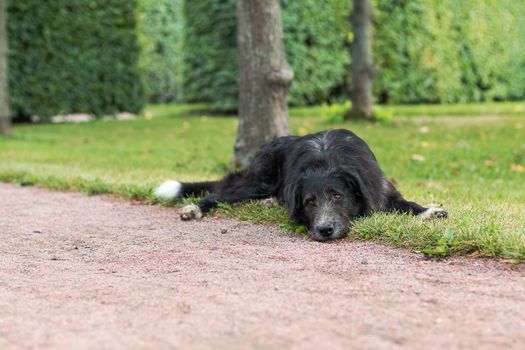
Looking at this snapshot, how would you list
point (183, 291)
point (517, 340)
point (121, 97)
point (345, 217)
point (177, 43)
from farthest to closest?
point (177, 43)
point (121, 97)
point (345, 217)
point (183, 291)
point (517, 340)

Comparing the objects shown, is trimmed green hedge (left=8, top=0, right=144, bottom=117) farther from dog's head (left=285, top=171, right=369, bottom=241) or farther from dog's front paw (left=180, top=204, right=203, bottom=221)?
dog's head (left=285, top=171, right=369, bottom=241)

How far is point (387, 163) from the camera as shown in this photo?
9.45 m

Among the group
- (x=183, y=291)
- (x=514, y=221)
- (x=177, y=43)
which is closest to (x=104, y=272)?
(x=183, y=291)

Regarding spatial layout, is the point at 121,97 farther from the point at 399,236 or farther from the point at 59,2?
the point at 399,236

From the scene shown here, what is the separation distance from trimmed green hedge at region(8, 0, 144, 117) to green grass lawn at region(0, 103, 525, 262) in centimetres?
87

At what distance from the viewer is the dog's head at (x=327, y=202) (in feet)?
16.4

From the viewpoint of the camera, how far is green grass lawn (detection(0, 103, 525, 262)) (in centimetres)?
478

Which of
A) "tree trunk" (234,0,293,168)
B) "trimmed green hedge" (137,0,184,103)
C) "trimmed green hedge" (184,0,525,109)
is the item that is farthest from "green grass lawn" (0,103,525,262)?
"trimmed green hedge" (137,0,184,103)

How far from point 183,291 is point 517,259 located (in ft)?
6.20

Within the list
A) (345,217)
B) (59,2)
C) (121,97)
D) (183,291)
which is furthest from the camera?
(121,97)

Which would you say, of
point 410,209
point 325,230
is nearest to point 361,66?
point 410,209

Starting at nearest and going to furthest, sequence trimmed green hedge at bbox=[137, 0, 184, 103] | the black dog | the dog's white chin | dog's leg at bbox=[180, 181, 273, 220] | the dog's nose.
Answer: the dog's nose
the black dog
dog's leg at bbox=[180, 181, 273, 220]
the dog's white chin
trimmed green hedge at bbox=[137, 0, 184, 103]

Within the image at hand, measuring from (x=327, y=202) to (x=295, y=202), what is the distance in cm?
27

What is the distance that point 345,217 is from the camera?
16.9 ft
